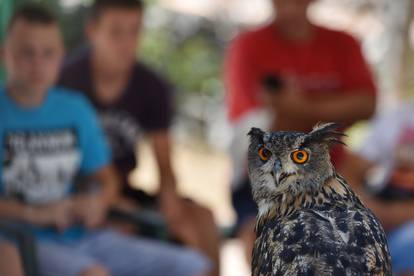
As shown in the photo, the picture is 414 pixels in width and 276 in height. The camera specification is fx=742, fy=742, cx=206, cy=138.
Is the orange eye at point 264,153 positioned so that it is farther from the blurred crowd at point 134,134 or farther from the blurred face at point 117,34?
the blurred face at point 117,34

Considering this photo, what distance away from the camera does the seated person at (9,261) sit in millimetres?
2613

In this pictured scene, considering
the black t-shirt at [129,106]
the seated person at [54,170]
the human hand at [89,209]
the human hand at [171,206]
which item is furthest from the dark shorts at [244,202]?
the human hand at [89,209]

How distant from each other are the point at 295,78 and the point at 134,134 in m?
0.81

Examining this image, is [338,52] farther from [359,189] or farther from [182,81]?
[182,81]

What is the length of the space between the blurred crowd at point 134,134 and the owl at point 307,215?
1104 mm

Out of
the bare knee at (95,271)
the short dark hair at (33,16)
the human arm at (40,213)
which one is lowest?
the bare knee at (95,271)

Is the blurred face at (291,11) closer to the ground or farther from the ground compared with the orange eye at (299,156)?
farther from the ground

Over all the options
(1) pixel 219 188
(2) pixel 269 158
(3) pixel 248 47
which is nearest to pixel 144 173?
(1) pixel 219 188

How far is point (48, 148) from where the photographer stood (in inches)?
114

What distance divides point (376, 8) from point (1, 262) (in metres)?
6.27

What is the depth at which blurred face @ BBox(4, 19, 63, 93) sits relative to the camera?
2.88 metres

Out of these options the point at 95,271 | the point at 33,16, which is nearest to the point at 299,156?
the point at 95,271

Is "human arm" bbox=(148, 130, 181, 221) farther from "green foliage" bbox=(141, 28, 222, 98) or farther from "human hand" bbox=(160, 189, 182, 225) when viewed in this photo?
"green foliage" bbox=(141, 28, 222, 98)

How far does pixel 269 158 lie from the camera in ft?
6.32
